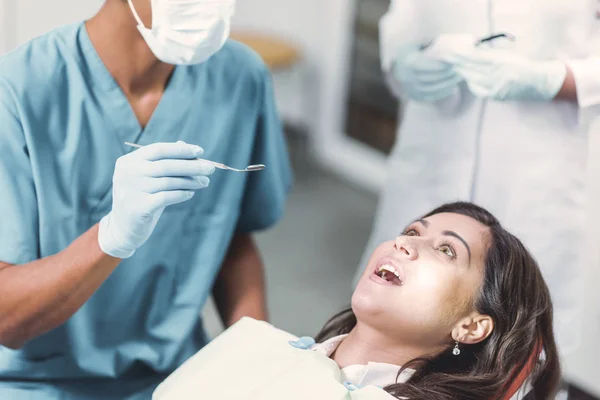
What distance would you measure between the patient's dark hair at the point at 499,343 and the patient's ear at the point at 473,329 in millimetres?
14

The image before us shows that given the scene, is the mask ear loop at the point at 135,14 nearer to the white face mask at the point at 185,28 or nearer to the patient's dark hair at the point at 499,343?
the white face mask at the point at 185,28

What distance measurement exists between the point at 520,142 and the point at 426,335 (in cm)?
63

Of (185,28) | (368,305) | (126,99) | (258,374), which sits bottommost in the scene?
(258,374)

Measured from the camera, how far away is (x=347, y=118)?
3.96 m

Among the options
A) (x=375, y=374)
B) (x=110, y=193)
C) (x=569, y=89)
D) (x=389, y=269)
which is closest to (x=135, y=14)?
(x=110, y=193)

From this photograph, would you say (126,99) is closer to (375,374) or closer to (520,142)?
(375,374)

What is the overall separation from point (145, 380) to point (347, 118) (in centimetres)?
265

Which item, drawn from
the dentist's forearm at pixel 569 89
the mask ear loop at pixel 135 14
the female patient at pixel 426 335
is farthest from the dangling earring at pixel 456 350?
the mask ear loop at pixel 135 14

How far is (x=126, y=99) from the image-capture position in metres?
1.40

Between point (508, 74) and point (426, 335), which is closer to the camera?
point (426, 335)

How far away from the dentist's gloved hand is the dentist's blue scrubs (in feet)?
0.58

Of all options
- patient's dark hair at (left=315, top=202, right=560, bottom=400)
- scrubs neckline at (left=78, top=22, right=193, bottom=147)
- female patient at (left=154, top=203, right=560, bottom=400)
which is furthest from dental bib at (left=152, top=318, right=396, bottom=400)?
scrubs neckline at (left=78, top=22, right=193, bottom=147)

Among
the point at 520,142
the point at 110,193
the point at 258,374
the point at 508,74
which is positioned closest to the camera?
the point at 258,374

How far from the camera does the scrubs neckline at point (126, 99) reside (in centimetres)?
137
